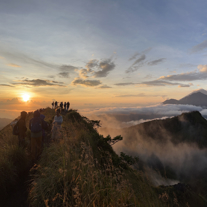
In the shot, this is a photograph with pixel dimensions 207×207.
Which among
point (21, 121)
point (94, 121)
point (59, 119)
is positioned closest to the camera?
point (21, 121)

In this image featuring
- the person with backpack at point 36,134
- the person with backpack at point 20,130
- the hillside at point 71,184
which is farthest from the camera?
the person with backpack at point 20,130

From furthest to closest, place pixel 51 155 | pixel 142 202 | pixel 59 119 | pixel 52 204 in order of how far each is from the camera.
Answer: pixel 59 119 → pixel 51 155 → pixel 142 202 → pixel 52 204

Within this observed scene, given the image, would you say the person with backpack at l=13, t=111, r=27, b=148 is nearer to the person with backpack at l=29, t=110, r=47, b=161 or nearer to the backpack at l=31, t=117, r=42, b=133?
the person with backpack at l=29, t=110, r=47, b=161

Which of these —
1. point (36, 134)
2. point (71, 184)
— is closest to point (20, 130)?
point (36, 134)

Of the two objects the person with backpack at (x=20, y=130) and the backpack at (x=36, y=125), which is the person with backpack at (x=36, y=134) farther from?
the person with backpack at (x=20, y=130)

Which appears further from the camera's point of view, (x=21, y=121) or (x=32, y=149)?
(x=21, y=121)

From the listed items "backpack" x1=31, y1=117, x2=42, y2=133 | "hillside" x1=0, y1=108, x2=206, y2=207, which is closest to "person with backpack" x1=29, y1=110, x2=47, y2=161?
"backpack" x1=31, y1=117, x2=42, y2=133

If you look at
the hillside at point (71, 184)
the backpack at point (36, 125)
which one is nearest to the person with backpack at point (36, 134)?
the backpack at point (36, 125)

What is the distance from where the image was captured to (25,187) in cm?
494

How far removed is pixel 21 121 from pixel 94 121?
17.3 metres

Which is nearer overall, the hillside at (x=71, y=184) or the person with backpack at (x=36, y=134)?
the hillside at (x=71, y=184)

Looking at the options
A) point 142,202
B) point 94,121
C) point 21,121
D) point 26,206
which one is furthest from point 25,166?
point 94,121

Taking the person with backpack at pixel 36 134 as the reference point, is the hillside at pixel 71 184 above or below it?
below

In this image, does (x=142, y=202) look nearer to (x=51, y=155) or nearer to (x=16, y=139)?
(x=51, y=155)
